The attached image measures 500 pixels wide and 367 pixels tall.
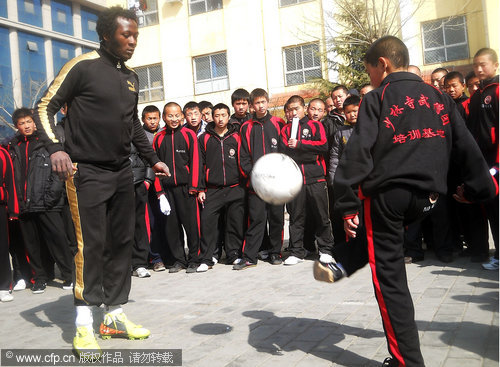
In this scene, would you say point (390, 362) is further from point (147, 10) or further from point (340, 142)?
point (147, 10)

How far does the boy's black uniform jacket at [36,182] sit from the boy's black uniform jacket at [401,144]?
450 cm

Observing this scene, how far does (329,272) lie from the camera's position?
3.26 metres

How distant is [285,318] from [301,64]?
59.3 ft

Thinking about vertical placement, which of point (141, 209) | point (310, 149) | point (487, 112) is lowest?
point (141, 209)

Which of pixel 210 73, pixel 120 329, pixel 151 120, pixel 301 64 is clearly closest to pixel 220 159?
pixel 151 120

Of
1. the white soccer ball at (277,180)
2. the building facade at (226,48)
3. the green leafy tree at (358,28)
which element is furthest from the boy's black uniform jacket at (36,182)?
the building facade at (226,48)

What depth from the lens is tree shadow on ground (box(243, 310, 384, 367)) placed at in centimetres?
352

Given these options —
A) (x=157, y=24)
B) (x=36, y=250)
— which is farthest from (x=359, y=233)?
(x=157, y=24)

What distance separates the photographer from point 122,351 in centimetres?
389

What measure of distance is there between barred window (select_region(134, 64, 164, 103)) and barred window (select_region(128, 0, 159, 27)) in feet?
7.03

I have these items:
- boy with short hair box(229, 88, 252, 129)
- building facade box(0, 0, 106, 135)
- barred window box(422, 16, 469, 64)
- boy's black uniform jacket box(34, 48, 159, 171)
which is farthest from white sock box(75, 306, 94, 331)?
building facade box(0, 0, 106, 135)

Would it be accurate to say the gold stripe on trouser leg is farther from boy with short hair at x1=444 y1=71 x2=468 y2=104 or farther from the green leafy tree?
the green leafy tree

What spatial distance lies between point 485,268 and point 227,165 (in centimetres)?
358

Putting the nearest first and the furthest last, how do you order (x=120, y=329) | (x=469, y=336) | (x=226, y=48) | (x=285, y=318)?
(x=469, y=336), (x=120, y=329), (x=285, y=318), (x=226, y=48)
